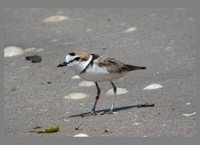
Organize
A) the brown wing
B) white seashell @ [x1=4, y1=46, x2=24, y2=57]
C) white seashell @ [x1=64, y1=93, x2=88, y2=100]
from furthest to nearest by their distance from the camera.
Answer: white seashell @ [x1=4, y1=46, x2=24, y2=57]
white seashell @ [x1=64, y1=93, x2=88, y2=100]
the brown wing

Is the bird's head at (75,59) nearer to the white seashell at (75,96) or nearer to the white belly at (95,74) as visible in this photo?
the white belly at (95,74)

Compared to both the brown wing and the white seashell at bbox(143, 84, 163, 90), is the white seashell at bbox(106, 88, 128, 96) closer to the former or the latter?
the white seashell at bbox(143, 84, 163, 90)

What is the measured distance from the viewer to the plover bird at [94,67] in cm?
716

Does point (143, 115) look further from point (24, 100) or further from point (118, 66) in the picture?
point (24, 100)

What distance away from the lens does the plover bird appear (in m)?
7.16

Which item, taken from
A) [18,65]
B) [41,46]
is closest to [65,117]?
[18,65]

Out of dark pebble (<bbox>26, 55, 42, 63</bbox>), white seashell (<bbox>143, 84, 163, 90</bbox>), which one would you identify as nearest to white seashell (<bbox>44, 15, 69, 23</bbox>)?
dark pebble (<bbox>26, 55, 42, 63</bbox>)

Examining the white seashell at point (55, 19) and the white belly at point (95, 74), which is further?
the white seashell at point (55, 19)

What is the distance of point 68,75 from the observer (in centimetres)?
883

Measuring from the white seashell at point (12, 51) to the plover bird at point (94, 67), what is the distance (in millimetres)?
2616

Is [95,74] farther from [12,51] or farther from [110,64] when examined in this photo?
Result: [12,51]

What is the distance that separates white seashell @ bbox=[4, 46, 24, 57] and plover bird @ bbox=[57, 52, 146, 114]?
2.62 m

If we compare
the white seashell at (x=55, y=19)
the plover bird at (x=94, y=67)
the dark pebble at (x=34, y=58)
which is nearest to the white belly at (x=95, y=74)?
the plover bird at (x=94, y=67)

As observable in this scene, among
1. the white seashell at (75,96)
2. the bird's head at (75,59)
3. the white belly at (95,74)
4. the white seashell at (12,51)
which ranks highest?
the bird's head at (75,59)
